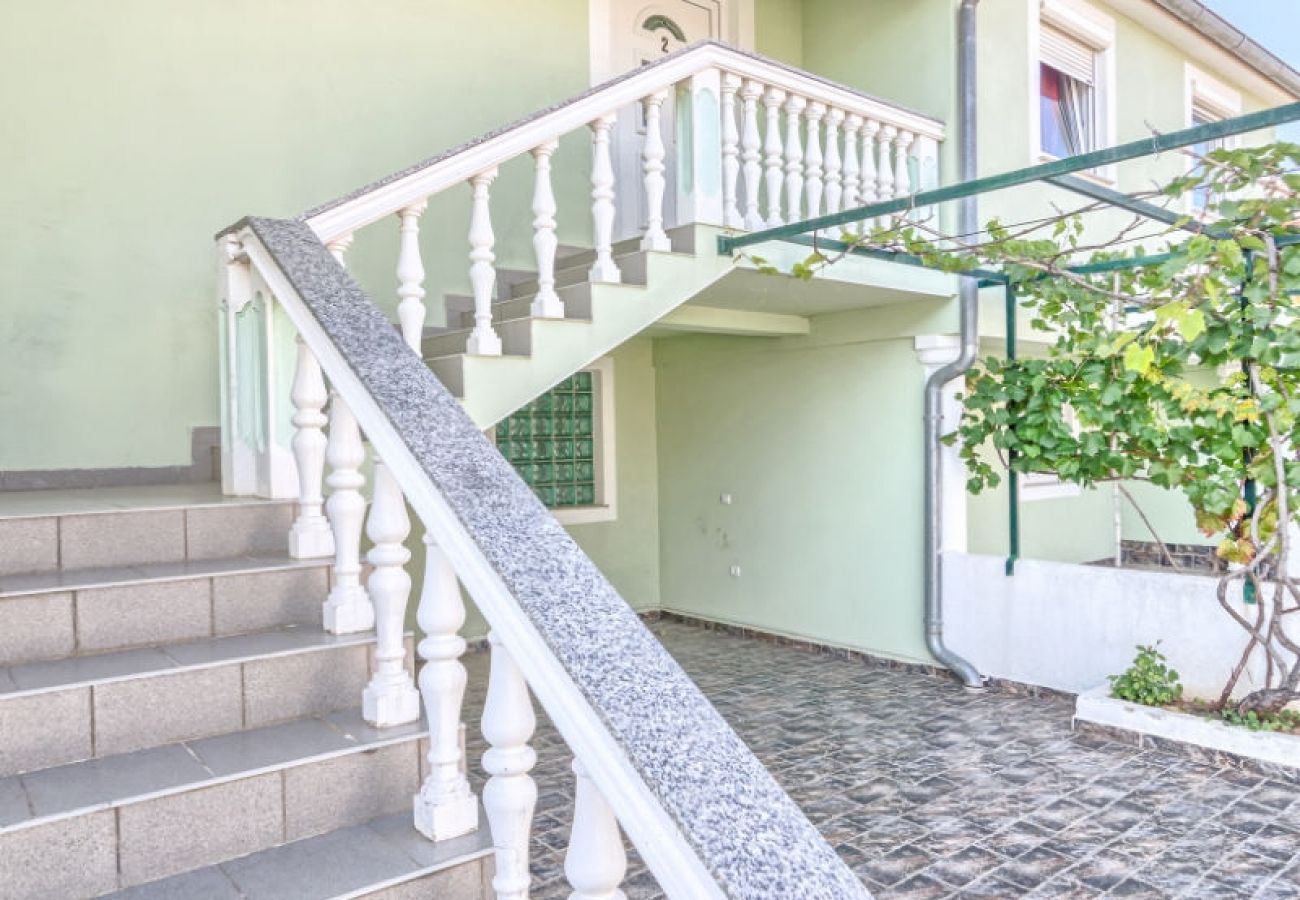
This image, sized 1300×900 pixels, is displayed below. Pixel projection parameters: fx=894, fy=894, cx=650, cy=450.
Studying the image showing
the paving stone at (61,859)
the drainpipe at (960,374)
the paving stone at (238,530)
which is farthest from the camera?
the drainpipe at (960,374)

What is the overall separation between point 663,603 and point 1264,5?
8185 millimetres

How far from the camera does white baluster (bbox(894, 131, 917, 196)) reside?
5.70 m

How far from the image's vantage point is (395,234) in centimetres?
563

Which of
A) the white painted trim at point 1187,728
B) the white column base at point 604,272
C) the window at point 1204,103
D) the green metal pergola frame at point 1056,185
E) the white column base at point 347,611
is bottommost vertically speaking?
the white painted trim at point 1187,728

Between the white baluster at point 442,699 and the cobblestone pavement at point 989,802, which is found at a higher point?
the white baluster at point 442,699

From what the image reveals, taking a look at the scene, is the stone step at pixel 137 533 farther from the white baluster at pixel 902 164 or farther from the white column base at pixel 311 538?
the white baluster at pixel 902 164

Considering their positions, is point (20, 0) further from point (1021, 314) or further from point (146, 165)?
point (1021, 314)

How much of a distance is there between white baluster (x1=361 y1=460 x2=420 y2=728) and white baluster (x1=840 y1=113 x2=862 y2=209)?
411 cm

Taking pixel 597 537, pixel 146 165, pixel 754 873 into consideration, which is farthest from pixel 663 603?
pixel 754 873

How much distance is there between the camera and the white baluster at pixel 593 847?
1.22 meters

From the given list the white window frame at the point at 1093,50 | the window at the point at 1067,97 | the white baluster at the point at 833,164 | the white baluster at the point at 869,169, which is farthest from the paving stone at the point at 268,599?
the window at the point at 1067,97

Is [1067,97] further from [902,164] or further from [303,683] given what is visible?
[303,683]

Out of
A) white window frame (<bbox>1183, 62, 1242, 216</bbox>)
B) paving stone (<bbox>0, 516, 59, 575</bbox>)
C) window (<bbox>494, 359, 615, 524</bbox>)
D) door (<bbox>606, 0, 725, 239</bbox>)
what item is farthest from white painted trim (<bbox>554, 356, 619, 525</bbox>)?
white window frame (<bbox>1183, 62, 1242, 216</bbox>)

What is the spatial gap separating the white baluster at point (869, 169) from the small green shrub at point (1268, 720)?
128 inches
